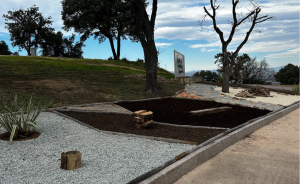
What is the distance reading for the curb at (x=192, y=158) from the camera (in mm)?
3129

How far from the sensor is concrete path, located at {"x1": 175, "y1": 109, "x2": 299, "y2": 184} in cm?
348

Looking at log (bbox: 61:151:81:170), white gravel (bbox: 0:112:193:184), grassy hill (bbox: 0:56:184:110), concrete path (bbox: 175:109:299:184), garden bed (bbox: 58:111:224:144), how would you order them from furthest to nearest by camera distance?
grassy hill (bbox: 0:56:184:110) → garden bed (bbox: 58:111:224:144) → concrete path (bbox: 175:109:299:184) → log (bbox: 61:151:81:170) → white gravel (bbox: 0:112:193:184)

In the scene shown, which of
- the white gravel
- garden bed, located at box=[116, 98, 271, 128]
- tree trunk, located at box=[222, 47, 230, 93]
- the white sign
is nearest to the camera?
the white gravel

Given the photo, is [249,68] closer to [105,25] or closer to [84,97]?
[105,25]

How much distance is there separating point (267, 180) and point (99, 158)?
249 centimetres

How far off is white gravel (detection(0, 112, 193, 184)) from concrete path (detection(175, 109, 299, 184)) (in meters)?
0.56

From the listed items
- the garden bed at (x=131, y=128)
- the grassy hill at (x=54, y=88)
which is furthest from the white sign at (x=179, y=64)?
the garden bed at (x=131, y=128)

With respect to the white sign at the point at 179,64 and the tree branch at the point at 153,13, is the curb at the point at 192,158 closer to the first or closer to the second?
the tree branch at the point at 153,13

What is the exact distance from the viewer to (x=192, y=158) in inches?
149

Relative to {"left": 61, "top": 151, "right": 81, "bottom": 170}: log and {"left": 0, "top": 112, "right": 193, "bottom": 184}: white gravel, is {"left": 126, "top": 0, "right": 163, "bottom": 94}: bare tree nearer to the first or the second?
{"left": 0, "top": 112, "right": 193, "bottom": 184}: white gravel

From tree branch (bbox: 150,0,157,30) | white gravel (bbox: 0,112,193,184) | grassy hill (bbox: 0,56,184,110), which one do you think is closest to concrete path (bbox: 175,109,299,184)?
white gravel (bbox: 0,112,193,184)

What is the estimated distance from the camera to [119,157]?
380cm

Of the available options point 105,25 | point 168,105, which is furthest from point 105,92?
point 105,25

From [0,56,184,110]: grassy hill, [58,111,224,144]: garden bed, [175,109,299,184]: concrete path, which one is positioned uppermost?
[0,56,184,110]: grassy hill
